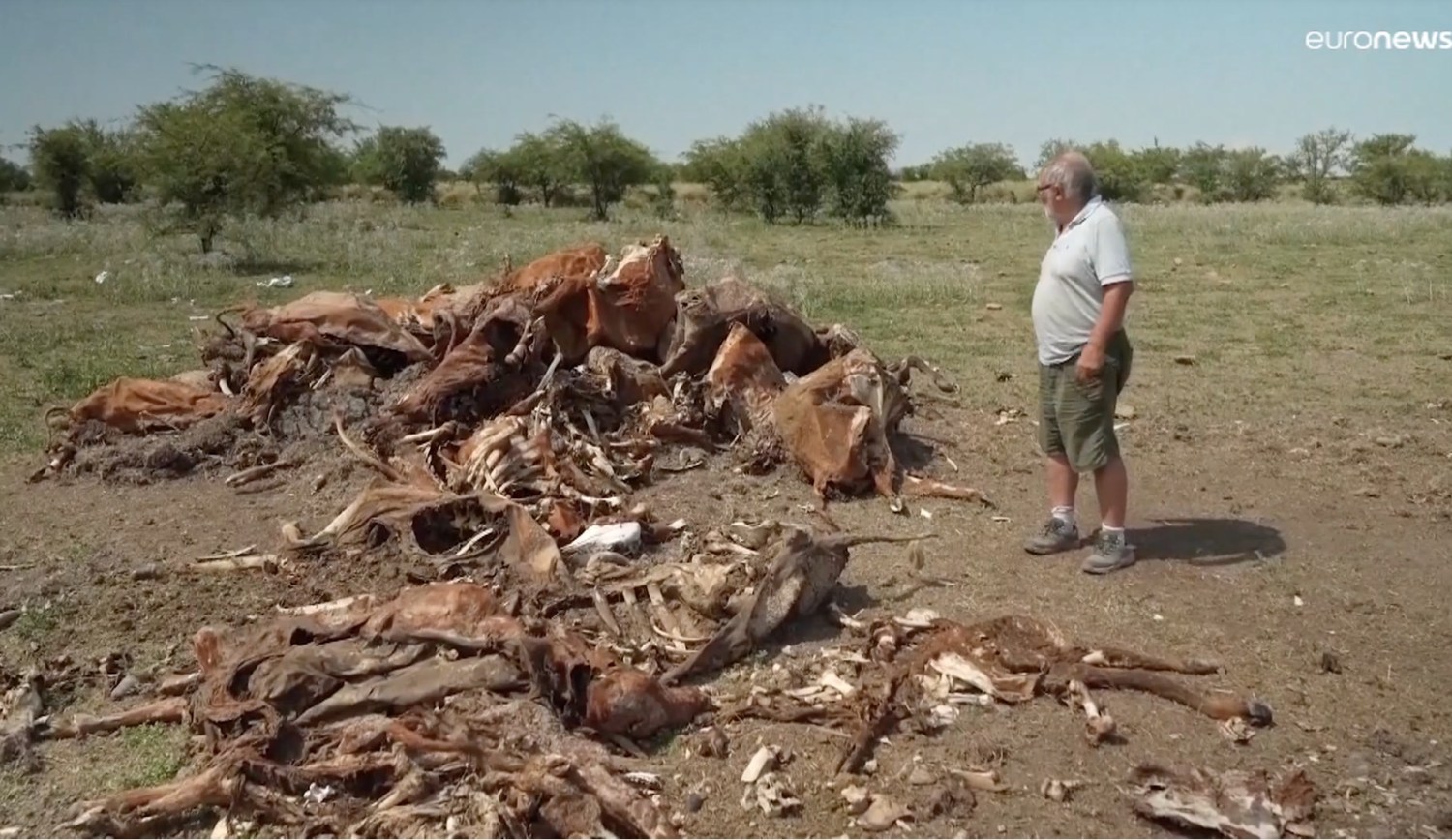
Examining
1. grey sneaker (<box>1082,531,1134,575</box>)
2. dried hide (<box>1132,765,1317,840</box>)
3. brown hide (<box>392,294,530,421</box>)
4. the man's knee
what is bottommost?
dried hide (<box>1132,765,1317,840</box>)

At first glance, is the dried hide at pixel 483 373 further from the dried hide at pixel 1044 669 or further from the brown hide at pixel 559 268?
the dried hide at pixel 1044 669

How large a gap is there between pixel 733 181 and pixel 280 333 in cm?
2889

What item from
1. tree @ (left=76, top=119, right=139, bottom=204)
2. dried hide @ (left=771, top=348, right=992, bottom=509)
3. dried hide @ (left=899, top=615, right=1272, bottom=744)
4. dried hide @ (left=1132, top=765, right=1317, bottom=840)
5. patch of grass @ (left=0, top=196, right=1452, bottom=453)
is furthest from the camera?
tree @ (left=76, top=119, right=139, bottom=204)

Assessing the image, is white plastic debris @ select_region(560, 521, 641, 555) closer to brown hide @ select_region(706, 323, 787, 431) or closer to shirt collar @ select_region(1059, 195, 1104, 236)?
brown hide @ select_region(706, 323, 787, 431)

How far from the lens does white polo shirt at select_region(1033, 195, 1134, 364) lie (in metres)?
4.65

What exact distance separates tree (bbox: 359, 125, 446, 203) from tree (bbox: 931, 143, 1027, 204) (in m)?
22.5

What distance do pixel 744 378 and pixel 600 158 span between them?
31.2m

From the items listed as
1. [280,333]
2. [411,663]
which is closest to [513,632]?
[411,663]

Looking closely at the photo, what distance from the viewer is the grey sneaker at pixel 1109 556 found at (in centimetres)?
495

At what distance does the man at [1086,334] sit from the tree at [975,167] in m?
49.4

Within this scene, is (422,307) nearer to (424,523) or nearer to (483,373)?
(483,373)

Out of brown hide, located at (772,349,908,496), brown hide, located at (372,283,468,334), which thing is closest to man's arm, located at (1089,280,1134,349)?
brown hide, located at (772,349,908,496)

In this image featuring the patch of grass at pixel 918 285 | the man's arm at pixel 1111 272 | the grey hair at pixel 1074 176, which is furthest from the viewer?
the patch of grass at pixel 918 285

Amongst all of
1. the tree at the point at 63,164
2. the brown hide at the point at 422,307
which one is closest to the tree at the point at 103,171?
the tree at the point at 63,164
